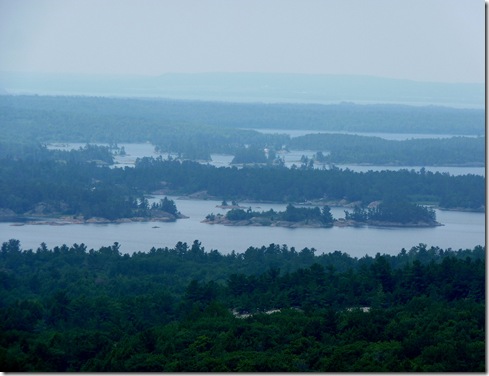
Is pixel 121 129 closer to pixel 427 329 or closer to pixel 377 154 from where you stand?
pixel 377 154

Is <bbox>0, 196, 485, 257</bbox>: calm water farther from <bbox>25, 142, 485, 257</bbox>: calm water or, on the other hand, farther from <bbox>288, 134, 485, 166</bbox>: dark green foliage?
<bbox>288, 134, 485, 166</bbox>: dark green foliage

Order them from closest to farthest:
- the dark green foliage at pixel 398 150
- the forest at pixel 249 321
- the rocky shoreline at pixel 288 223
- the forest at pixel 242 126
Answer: the forest at pixel 249 321
the rocky shoreline at pixel 288 223
the dark green foliage at pixel 398 150
the forest at pixel 242 126

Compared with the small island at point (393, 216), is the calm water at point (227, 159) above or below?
above

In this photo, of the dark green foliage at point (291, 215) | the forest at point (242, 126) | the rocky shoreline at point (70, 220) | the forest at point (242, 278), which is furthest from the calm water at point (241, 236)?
the forest at point (242, 126)

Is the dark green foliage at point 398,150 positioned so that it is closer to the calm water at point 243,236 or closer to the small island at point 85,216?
the calm water at point 243,236

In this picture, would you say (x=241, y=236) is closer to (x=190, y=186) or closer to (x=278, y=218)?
(x=278, y=218)

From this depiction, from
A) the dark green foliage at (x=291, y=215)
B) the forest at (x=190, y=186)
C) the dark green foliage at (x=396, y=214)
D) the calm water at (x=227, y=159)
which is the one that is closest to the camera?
the dark green foliage at (x=291, y=215)

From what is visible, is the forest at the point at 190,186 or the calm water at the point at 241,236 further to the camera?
the forest at the point at 190,186

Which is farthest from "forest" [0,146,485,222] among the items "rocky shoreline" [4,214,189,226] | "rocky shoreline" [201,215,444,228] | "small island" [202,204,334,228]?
"small island" [202,204,334,228]
